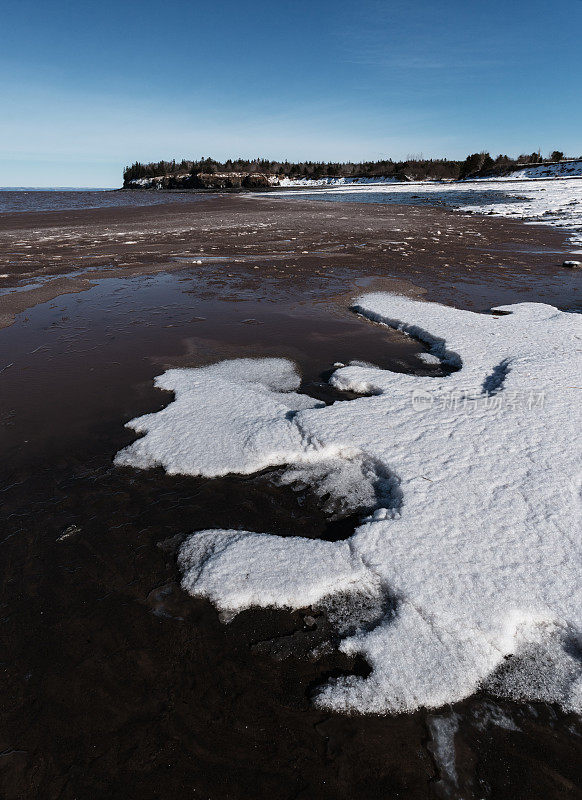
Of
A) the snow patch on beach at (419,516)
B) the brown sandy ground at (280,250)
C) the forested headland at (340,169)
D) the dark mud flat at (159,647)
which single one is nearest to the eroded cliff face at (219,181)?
the forested headland at (340,169)

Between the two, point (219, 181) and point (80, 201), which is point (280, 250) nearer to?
point (80, 201)

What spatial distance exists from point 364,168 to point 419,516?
82.9 metres

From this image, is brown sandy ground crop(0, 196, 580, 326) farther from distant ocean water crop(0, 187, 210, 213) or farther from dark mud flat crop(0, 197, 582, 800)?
distant ocean water crop(0, 187, 210, 213)

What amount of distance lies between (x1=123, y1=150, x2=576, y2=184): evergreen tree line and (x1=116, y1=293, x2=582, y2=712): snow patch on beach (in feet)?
187

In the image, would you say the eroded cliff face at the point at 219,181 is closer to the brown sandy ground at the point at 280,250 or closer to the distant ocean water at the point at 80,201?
the distant ocean water at the point at 80,201

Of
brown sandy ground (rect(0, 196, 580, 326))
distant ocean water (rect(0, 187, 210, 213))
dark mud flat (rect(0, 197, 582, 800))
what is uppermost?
distant ocean water (rect(0, 187, 210, 213))

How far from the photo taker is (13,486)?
283cm

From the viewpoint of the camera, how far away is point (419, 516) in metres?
2.40

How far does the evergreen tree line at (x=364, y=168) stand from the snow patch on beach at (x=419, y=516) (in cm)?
5693

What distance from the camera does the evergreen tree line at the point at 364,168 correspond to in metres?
51.8

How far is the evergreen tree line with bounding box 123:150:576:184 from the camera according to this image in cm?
5178

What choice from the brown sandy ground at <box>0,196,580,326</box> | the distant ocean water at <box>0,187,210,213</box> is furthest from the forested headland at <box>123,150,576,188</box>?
the brown sandy ground at <box>0,196,580,326</box>
